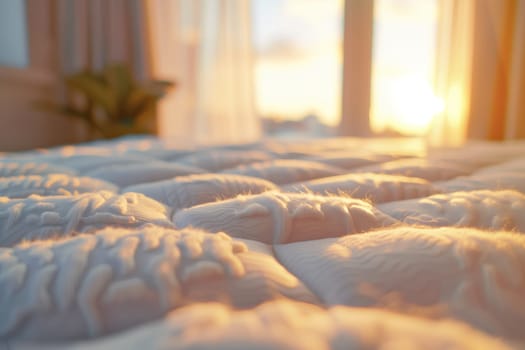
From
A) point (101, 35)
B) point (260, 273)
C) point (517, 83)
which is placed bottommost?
point (260, 273)

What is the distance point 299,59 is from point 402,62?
930mm

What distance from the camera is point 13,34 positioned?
271 cm

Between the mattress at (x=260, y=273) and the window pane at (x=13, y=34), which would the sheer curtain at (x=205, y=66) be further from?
the mattress at (x=260, y=273)

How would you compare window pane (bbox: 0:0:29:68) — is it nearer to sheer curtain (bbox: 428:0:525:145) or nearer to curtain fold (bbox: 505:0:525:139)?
sheer curtain (bbox: 428:0:525:145)

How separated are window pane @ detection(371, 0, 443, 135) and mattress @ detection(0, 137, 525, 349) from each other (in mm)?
2964

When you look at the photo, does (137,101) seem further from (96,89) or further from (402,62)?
(402,62)

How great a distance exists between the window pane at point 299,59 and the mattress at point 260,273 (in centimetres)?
301

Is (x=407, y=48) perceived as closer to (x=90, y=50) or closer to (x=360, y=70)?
(x=360, y=70)

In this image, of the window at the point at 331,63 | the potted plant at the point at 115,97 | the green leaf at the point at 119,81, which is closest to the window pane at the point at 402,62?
the window at the point at 331,63

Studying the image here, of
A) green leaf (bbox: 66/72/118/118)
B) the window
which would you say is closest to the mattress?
green leaf (bbox: 66/72/118/118)

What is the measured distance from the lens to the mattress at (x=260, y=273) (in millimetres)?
262

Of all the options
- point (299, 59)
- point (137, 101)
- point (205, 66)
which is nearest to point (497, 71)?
point (299, 59)

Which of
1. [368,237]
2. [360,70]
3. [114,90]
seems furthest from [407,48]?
[368,237]

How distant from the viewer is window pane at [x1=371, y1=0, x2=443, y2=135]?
324cm
